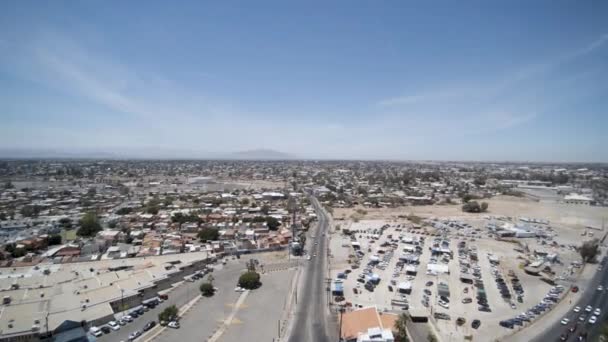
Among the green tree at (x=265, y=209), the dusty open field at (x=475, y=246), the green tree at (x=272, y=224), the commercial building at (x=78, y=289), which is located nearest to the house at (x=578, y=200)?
the dusty open field at (x=475, y=246)

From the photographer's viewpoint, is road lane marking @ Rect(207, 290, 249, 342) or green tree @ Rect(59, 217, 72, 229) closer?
road lane marking @ Rect(207, 290, 249, 342)

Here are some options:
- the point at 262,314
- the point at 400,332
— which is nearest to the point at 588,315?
the point at 400,332

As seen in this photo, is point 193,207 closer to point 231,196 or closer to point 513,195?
point 231,196

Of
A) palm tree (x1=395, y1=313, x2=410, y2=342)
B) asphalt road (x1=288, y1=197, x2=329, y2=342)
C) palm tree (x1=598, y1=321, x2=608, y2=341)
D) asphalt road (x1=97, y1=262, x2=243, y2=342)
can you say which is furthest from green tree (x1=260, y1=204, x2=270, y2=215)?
palm tree (x1=598, y1=321, x2=608, y2=341)

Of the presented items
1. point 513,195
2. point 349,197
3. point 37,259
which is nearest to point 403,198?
point 349,197

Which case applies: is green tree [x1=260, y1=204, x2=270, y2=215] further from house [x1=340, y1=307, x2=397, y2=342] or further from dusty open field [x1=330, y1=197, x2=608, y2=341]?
house [x1=340, y1=307, x2=397, y2=342]

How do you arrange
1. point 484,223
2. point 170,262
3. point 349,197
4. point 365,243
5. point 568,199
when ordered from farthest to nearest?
point 349,197
point 568,199
point 484,223
point 365,243
point 170,262

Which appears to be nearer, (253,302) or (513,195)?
(253,302)
